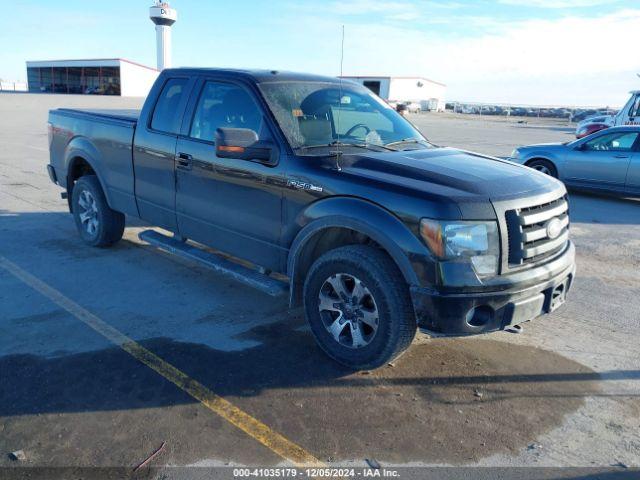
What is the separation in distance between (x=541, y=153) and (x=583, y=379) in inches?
344

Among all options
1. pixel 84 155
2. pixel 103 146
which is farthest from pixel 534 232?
pixel 84 155

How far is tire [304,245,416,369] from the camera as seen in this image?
3.65 metres

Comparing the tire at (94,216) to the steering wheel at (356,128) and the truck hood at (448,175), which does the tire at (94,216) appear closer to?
the steering wheel at (356,128)

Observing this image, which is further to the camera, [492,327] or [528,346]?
[528,346]

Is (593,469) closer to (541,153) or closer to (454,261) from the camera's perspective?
(454,261)

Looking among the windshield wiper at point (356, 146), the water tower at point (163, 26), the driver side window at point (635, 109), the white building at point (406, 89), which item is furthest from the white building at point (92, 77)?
the windshield wiper at point (356, 146)

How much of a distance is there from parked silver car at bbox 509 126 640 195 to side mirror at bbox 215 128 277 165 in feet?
29.4

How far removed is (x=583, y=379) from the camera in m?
4.01

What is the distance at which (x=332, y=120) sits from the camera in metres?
4.69

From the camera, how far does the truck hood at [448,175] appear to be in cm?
360

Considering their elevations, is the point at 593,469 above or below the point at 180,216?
below

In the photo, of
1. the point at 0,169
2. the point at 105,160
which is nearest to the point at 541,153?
the point at 105,160

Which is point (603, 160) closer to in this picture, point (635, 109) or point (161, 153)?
point (635, 109)

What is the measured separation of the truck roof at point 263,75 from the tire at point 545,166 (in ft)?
25.6
